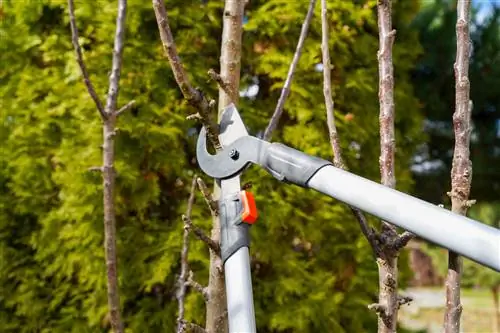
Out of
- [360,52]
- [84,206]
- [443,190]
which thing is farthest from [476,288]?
[84,206]

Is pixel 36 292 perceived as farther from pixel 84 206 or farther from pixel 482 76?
pixel 482 76

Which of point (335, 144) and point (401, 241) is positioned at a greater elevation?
point (335, 144)

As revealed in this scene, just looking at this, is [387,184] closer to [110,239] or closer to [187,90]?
[187,90]

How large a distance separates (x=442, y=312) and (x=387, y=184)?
7.49 m

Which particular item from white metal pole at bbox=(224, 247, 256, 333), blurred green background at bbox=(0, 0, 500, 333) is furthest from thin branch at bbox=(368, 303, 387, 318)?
blurred green background at bbox=(0, 0, 500, 333)

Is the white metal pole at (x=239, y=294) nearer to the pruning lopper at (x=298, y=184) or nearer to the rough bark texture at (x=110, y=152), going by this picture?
the pruning lopper at (x=298, y=184)

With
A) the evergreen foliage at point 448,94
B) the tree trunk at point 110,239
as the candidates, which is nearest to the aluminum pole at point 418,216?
the tree trunk at point 110,239

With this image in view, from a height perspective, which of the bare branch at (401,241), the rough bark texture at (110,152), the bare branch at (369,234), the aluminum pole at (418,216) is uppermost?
the rough bark texture at (110,152)

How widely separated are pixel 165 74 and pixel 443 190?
8.73 ft

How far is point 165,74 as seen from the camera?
253 cm

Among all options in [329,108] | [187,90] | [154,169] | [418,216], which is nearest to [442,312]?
[154,169]

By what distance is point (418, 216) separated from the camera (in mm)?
638

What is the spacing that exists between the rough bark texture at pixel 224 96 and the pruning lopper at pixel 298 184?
0.19 meters

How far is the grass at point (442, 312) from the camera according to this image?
23.8ft
